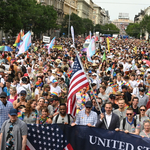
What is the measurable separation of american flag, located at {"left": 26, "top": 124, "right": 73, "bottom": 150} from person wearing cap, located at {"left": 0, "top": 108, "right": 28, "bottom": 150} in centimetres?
27

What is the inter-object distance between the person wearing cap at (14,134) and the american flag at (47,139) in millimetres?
274

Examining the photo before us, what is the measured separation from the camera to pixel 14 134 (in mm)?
5789

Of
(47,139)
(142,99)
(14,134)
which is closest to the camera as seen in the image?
(14,134)

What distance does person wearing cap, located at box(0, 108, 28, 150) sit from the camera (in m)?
5.79

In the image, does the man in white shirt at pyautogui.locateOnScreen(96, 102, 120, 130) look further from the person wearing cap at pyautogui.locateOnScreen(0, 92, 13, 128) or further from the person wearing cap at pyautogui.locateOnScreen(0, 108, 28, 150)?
the person wearing cap at pyautogui.locateOnScreen(0, 92, 13, 128)

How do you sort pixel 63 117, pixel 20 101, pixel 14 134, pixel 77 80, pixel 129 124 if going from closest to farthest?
1. pixel 14 134
2. pixel 77 80
3. pixel 129 124
4. pixel 63 117
5. pixel 20 101

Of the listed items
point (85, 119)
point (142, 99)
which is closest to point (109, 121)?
point (85, 119)

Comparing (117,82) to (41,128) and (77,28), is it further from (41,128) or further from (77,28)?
(77,28)

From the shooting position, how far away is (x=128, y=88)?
32.7ft

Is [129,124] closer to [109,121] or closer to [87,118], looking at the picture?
[109,121]

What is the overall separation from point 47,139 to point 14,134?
632 mm

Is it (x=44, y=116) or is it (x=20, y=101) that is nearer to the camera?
(x=44, y=116)

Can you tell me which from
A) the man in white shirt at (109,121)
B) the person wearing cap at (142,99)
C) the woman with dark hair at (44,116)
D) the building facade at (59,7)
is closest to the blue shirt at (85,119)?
the man in white shirt at (109,121)

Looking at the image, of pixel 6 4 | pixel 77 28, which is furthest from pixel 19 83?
pixel 77 28
